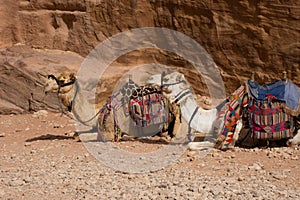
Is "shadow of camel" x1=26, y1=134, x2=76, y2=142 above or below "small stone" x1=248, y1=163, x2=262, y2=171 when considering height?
below

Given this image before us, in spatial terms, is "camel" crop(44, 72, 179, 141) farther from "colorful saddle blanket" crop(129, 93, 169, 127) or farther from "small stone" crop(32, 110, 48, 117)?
"small stone" crop(32, 110, 48, 117)

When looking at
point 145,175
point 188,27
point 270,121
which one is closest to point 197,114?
point 270,121

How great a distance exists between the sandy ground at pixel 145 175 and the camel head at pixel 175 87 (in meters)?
0.77

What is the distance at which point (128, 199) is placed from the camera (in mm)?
4547

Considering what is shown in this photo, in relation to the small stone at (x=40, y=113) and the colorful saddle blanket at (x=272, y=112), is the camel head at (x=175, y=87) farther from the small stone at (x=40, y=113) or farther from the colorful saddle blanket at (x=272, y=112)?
the small stone at (x=40, y=113)

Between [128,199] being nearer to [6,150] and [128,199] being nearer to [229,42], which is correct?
[6,150]

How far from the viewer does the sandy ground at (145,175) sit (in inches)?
186

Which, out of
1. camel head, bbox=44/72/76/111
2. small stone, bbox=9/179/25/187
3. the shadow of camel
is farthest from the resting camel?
small stone, bbox=9/179/25/187

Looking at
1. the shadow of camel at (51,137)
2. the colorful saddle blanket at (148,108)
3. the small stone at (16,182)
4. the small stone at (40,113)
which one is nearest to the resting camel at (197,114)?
the colorful saddle blanket at (148,108)

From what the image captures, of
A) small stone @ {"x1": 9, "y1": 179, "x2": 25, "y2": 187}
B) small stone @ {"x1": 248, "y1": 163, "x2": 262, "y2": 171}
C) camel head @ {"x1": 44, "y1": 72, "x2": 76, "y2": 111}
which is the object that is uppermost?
camel head @ {"x1": 44, "y1": 72, "x2": 76, "y2": 111}

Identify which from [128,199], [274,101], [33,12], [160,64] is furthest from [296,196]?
[33,12]

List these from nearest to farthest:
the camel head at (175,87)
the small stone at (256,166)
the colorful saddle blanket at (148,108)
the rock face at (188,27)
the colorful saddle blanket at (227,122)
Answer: the small stone at (256,166) → the colorful saddle blanket at (227,122) → the camel head at (175,87) → the colorful saddle blanket at (148,108) → the rock face at (188,27)

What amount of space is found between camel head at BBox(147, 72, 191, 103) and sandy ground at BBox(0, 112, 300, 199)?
0.77 meters

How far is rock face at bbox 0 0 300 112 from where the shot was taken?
905cm
